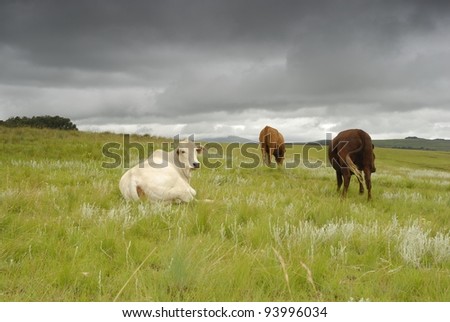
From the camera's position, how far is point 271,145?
859 inches

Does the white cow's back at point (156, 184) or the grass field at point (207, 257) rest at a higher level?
the white cow's back at point (156, 184)

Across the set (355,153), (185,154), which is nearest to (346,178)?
(355,153)

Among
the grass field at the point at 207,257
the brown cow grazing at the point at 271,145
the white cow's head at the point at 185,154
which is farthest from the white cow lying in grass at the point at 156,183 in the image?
the brown cow grazing at the point at 271,145

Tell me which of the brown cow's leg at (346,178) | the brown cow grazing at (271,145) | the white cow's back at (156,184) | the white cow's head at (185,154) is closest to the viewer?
the white cow's back at (156,184)

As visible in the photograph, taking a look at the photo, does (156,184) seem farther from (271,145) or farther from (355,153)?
(271,145)

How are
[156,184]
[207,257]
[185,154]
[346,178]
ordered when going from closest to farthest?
[207,257], [156,184], [185,154], [346,178]

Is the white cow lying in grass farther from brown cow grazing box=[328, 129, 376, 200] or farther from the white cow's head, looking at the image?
brown cow grazing box=[328, 129, 376, 200]

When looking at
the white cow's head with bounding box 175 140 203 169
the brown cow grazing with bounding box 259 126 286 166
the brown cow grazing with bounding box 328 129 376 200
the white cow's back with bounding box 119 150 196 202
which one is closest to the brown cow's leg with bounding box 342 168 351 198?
the brown cow grazing with bounding box 328 129 376 200

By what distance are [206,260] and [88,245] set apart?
147 cm

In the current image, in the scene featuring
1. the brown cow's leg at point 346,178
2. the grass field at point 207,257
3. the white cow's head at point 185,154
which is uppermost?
the white cow's head at point 185,154

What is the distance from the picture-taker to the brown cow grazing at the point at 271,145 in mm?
21828

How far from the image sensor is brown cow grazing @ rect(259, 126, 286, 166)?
Answer: 2183 cm

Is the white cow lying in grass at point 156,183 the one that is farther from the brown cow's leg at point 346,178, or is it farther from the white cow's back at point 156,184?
the brown cow's leg at point 346,178
